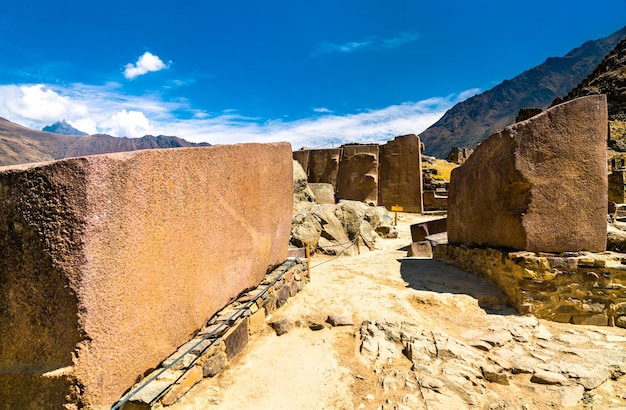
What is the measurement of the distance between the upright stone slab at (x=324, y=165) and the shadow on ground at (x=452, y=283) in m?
12.8

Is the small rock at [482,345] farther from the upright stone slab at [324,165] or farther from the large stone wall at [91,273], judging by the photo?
the upright stone slab at [324,165]

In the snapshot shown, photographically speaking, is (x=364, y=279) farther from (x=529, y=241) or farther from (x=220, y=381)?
(x=220, y=381)

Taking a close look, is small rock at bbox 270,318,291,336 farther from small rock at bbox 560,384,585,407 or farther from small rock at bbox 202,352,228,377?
small rock at bbox 560,384,585,407

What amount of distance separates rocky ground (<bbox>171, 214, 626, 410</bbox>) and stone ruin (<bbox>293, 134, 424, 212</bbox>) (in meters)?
11.9

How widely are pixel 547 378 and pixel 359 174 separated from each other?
14.5 m

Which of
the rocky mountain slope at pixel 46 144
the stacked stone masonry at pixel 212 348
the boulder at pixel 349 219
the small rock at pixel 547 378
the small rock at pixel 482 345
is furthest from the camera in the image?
the rocky mountain slope at pixel 46 144

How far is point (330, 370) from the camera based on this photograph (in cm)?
291

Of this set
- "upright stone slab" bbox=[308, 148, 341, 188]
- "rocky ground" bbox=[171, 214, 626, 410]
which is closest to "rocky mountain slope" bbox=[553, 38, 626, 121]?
"upright stone slab" bbox=[308, 148, 341, 188]

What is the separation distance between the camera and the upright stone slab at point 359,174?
16.7 m

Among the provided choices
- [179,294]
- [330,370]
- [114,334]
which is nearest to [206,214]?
[179,294]

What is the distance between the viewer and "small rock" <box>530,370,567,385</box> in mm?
2742

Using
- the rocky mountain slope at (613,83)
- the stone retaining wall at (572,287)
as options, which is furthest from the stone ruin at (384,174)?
the rocky mountain slope at (613,83)

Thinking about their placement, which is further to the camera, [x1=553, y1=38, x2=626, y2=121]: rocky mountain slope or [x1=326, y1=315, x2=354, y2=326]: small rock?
[x1=553, y1=38, x2=626, y2=121]: rocky mountain slope

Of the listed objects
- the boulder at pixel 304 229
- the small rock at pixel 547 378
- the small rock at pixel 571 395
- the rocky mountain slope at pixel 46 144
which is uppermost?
the rocky mountain slope at pixel 46 144
